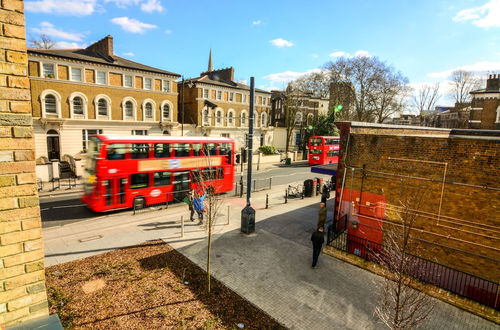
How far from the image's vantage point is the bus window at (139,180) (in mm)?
15133

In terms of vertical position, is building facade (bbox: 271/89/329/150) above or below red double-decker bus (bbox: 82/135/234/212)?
above

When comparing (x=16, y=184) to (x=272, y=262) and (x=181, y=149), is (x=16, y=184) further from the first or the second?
(x=181, y=149)

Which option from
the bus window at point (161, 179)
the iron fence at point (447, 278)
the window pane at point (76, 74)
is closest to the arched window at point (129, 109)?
the window pane at point (76, 74)

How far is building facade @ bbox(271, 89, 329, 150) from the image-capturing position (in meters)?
50.1

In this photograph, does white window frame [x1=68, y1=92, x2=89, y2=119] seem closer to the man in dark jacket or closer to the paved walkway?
the paved walkway

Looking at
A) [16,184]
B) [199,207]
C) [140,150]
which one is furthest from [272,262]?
[140,150]

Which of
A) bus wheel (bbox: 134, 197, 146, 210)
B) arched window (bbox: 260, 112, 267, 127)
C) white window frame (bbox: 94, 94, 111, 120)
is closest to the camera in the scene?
bus wheel (bbox: 134, 197, 146, 210)

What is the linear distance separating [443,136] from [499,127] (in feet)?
122

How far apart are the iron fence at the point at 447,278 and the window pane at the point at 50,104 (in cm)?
2761

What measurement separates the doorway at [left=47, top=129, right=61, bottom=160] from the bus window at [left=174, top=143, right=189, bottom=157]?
1620 centimetres

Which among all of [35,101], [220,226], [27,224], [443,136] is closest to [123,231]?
[220,226]

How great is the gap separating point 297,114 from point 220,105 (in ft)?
60.3

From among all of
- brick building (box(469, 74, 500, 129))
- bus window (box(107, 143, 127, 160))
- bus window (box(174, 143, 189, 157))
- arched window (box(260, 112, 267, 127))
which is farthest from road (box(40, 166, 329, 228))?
brick building (box(469, 74, 500, 129))

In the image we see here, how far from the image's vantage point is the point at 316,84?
55.5 metres
